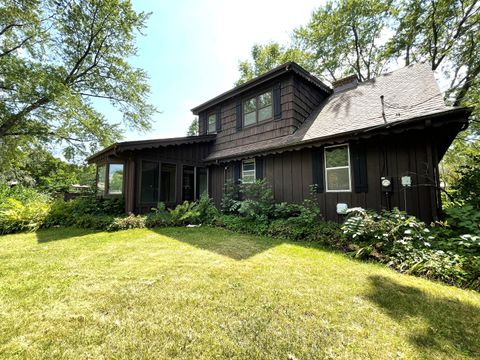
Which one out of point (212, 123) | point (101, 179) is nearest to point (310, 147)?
point (212, 123)

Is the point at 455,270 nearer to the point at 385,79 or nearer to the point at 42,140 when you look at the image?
the point at 385,79

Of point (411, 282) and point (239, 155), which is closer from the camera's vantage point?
point (411, 282)

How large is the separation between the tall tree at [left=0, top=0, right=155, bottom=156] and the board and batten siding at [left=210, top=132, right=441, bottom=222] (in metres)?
10.4

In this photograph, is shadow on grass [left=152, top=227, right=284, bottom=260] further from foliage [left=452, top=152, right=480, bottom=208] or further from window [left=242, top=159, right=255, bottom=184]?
foliage [left=452, top=152, right=480, bottom=208]

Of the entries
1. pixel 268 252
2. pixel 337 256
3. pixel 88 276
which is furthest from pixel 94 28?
pixel 337 256

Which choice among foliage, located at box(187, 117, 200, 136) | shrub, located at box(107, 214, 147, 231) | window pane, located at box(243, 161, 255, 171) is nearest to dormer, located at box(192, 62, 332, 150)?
→ window pane, located at box(243, 161, 255, 171)

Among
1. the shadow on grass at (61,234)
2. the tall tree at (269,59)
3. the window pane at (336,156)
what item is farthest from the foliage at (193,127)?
the window pane at (336,156)

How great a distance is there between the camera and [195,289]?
2574 mm

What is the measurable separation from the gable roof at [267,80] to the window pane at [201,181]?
352 centimetres

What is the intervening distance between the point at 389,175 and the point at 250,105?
6.07 metres

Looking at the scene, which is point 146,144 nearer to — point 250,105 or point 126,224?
point 126,224

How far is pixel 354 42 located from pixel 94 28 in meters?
15.9

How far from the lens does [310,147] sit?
20.8 feet

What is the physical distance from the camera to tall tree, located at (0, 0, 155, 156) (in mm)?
9148
